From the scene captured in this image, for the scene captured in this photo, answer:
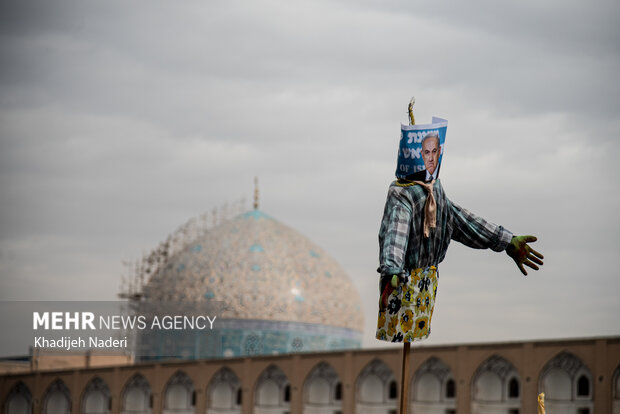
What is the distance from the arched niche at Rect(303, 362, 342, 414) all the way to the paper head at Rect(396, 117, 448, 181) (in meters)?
29.2

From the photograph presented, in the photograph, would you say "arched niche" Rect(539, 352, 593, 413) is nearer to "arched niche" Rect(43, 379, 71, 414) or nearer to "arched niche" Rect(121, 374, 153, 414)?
"arched niche" Rect(121, 374, 153, 414)

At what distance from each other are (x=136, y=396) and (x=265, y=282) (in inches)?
272

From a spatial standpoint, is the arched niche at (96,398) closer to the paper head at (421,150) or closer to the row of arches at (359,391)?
the row of arches at (359,391)

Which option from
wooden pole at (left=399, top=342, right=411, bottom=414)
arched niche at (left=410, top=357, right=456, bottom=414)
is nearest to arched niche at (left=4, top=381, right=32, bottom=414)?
arched niche at (left=410, top=357, right=456, bottom=414)

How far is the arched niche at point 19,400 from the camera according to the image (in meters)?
43.2

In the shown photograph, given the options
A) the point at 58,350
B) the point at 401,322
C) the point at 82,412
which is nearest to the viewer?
the point at 401,322

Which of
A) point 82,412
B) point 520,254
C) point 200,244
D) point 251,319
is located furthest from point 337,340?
point 520,254

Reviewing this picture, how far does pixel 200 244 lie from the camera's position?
44938mm

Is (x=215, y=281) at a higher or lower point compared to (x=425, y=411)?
higher

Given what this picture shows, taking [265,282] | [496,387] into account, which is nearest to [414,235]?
[496,387]

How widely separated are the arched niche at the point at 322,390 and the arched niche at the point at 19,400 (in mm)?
13624

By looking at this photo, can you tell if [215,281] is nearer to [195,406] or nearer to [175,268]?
[175,268]

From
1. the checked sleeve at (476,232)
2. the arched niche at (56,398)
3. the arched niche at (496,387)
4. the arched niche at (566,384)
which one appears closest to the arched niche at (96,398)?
the arched niche at (56,398)

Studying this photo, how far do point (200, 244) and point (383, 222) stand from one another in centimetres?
3955
